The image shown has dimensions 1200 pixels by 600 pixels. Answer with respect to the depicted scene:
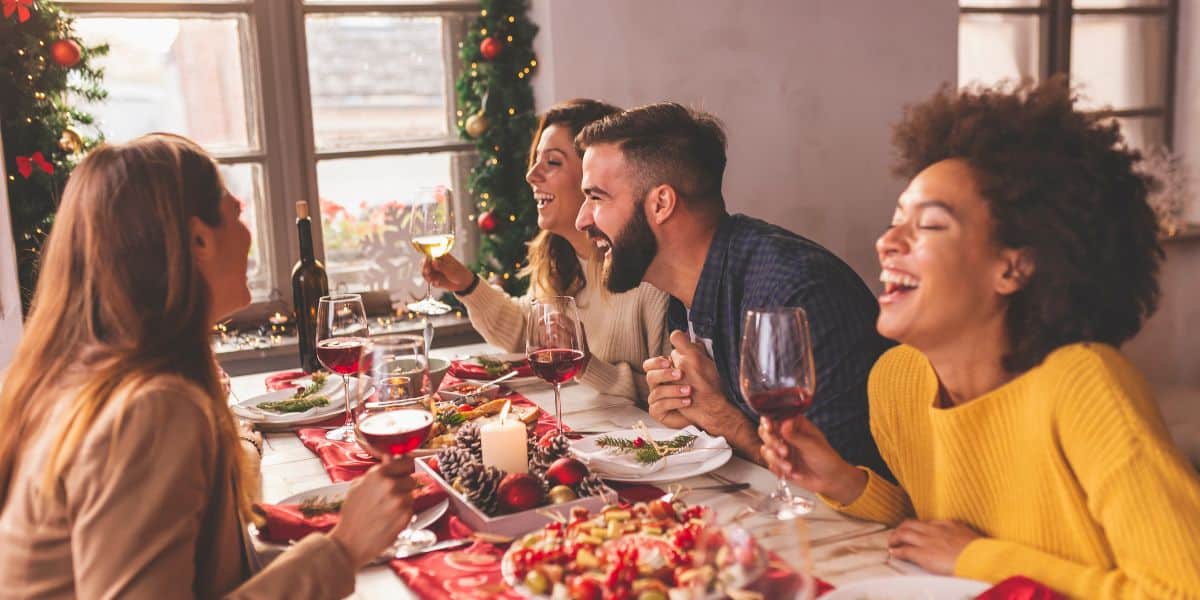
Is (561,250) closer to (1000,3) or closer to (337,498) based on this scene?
(337,498)

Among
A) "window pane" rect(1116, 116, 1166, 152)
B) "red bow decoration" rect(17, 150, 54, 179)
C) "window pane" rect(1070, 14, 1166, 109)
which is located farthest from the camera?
"window pane" rect(1116, 116, 1166, 152)

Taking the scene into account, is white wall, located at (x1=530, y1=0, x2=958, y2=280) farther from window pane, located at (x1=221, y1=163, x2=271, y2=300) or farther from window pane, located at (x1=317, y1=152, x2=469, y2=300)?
window pane, located at (x1=221, y1=163, x2=271, y2=300)

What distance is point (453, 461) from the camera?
1547 mm

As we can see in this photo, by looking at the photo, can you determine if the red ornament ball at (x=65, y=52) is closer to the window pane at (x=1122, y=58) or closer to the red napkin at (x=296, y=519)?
the red napkin at (x=296, y=519)

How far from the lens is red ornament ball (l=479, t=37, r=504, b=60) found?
12.0 feet

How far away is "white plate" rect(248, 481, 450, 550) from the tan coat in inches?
9.9

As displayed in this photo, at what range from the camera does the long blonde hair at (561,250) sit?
2.88 metres

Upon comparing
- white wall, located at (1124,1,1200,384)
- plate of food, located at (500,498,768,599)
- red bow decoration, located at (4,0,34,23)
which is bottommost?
white wall, located at (1124,1,1200,384)

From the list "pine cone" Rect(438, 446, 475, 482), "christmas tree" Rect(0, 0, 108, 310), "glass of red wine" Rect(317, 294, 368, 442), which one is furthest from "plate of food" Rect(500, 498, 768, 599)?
"christmas tree" Rect(0, 0, 108, 310)

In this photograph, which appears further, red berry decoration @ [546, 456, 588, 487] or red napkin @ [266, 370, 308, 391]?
red napkin @ [266, 370, 308, 391]

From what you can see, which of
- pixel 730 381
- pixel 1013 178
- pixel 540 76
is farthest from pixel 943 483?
pixel 540 76

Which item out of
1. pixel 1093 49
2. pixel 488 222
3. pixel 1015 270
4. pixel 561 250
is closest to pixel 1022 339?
pixel 1015 270

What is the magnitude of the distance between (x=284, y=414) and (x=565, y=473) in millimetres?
843

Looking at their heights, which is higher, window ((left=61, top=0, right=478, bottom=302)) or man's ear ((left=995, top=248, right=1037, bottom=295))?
window ((left=61, top=0, right=478, bottom=302))
